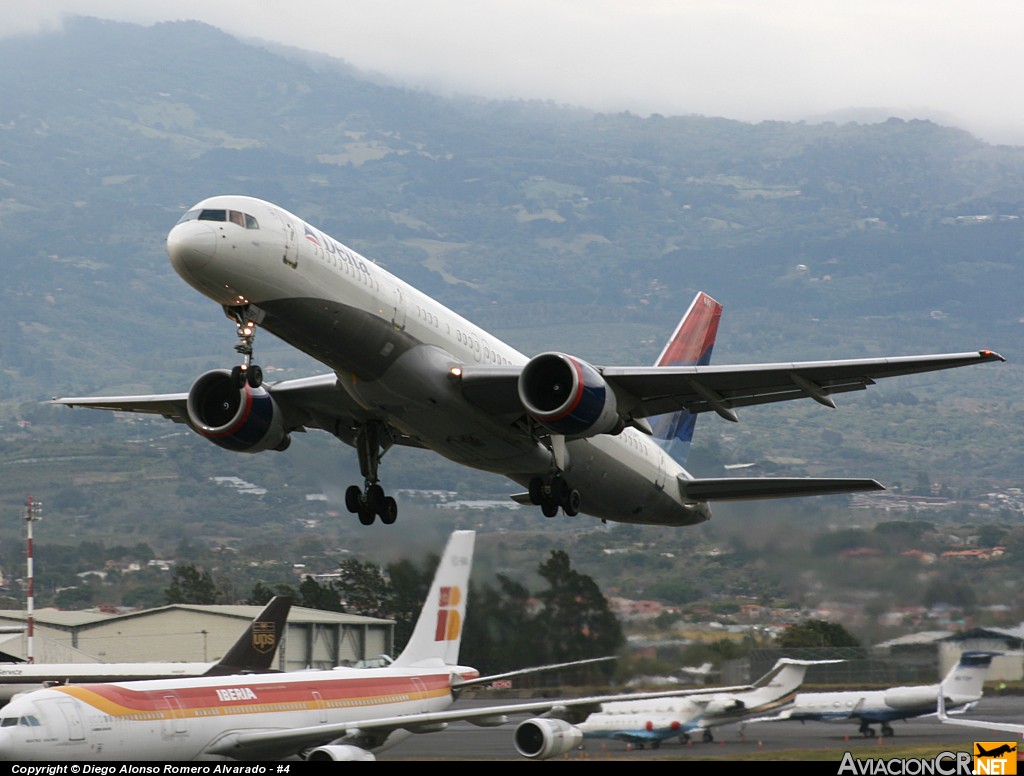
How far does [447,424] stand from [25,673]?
18661 mm

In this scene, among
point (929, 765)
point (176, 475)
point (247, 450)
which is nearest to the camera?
point (929, 765)

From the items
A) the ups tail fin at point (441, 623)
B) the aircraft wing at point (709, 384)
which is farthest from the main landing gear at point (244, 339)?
the ups tail fin at point (441, 623)

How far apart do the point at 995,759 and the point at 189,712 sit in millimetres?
15711

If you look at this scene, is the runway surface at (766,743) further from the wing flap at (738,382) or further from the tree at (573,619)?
the wing flap at (738,382)

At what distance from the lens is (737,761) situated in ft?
115

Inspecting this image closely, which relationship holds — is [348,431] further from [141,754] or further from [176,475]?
[176,475]

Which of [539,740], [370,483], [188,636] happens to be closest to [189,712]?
[370,483]

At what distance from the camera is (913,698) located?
130ft

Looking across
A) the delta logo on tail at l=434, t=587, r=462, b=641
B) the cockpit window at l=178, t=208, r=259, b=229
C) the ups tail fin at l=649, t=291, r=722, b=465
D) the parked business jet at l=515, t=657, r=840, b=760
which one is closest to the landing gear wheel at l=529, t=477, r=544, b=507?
the delta logo on tail at l=434, t=587, r=462, b=641

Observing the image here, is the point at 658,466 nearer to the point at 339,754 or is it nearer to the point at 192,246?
the point at 339,754

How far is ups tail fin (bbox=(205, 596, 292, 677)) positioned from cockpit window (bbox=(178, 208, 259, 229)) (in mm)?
12425

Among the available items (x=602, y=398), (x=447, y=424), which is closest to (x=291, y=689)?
(x=447, y=424)

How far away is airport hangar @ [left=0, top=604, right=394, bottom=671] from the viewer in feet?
185

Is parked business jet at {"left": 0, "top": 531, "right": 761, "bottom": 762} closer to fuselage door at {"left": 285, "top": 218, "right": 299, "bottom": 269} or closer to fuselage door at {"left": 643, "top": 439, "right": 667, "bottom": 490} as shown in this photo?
fuselage door at {"left": 643, "top": 439, "right": 667, "bottom": 490}
